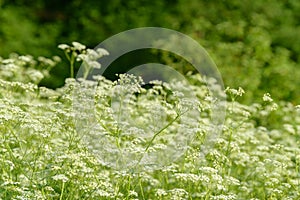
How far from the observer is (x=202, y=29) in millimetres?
9055

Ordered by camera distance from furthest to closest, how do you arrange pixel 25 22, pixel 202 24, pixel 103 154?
pixel 25 22
pixel 202 24
pixel 103 154

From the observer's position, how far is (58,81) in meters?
9.95

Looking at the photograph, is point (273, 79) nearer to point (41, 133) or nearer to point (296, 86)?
point (296, 86)

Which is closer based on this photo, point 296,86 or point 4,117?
point 4,117

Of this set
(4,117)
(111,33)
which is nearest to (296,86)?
(111,33)

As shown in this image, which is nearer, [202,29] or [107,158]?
[107,158]

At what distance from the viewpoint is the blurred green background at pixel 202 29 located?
332 inches

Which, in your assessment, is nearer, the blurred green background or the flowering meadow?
the flowering meadow

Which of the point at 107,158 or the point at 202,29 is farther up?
the point at 202,29

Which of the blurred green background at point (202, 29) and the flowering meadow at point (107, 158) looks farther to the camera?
the blurred green background at point (202, 29)

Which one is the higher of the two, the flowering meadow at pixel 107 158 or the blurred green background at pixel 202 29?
the blurred green background at pixel 202 29

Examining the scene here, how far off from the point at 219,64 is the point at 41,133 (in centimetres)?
522

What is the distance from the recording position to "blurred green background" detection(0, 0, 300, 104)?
8.44 metres

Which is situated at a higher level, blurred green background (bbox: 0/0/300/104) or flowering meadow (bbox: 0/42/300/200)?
blurred green background (bbox: 0/0/300/104)
